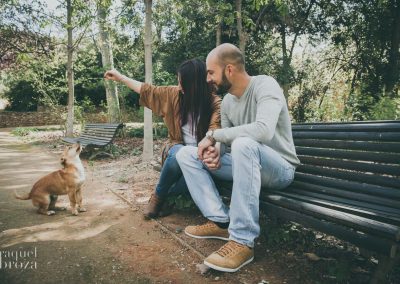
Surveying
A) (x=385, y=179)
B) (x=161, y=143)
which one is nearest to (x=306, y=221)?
(x=385, y=179)

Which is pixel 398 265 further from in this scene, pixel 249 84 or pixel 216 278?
pixel 249 84

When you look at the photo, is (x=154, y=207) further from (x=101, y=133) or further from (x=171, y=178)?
(x=101, y=133)

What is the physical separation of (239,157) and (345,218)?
2.69 feet

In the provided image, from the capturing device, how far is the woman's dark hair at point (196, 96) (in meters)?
3.38

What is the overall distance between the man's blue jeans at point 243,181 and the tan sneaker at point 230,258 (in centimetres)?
5

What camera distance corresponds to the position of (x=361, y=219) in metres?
1.88

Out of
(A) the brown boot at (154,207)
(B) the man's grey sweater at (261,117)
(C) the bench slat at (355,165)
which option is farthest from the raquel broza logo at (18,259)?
(C) the bench slat at (355,165)

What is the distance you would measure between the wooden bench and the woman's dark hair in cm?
96

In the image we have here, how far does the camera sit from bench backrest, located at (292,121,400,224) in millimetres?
2432

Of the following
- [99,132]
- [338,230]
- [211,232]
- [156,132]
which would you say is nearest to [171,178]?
[211,232]

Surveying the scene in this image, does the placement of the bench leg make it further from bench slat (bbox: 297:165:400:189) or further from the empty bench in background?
the empty bench in background

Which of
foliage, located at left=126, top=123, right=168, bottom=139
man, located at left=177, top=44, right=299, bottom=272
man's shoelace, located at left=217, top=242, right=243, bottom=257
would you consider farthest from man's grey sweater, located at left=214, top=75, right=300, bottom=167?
foliage, located at left=126, top=123, right=168, bottom=139

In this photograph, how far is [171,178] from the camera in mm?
3377

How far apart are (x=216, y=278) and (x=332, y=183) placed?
4.00 ft
